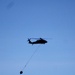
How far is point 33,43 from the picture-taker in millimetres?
71625

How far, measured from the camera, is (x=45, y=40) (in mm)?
69500

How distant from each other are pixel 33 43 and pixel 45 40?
15.8 ft
